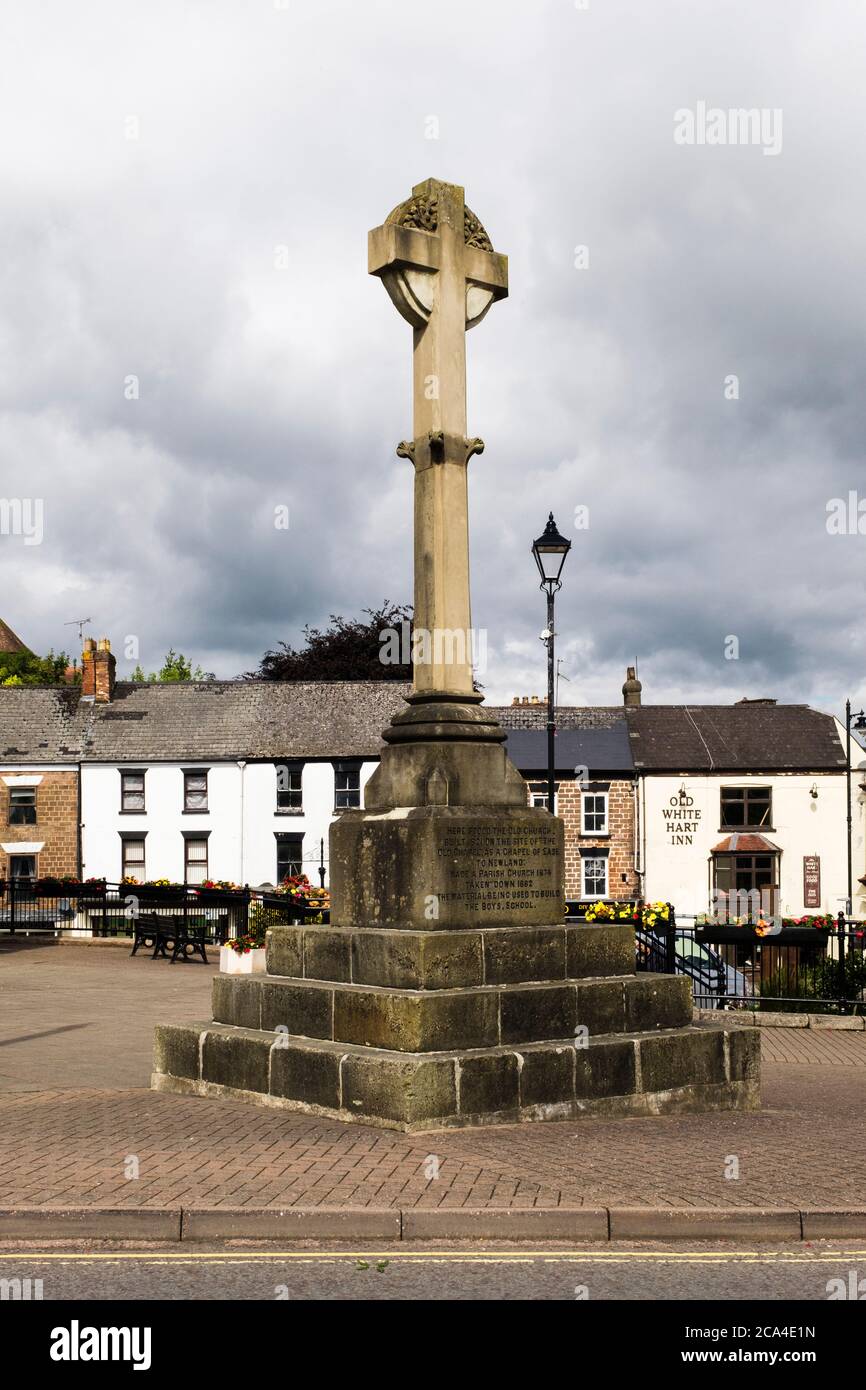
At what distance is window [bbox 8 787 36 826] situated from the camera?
51.1m

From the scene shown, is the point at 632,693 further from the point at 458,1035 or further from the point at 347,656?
the point at 458,1035

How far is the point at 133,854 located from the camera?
168ft

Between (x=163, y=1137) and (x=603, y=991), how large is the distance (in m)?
3.32

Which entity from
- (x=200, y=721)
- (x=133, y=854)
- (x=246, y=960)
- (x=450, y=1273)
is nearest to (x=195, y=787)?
(x=200, y=721)

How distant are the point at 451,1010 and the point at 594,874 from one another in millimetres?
40976

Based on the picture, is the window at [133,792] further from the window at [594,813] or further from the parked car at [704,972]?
the parked car at [704,972]

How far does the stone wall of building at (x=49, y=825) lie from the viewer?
50781mm

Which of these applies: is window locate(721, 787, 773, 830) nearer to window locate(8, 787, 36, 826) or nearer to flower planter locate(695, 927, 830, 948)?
window locate(8, 787, 36, 826)

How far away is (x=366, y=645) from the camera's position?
2559 inches

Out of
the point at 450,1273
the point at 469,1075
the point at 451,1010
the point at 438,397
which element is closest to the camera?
the point at 450,1273

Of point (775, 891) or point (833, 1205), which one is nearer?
point (833, 1205)

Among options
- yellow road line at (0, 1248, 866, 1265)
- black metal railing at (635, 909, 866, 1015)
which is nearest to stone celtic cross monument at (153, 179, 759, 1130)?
yellow road line at (0, 1248, 866, 1265)
